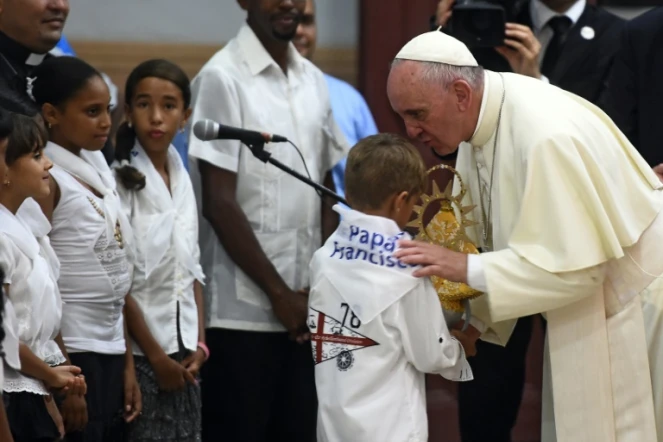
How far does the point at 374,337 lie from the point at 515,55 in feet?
5.35

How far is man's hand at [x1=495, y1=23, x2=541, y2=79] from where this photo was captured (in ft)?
15.9

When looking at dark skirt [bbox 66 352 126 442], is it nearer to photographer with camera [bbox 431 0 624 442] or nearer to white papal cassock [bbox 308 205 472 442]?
white papal cassock [bbox 308 205 472 442]

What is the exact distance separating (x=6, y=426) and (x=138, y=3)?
364 cm

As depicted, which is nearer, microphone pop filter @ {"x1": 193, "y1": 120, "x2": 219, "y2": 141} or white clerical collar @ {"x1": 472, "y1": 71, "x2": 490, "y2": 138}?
white clerical collar @ {"x1": 472, "y1": 71, "x2": 490, "y2": 138}

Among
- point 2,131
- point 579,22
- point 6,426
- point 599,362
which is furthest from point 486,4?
point 6,426

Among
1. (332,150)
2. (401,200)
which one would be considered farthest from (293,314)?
(401,200)

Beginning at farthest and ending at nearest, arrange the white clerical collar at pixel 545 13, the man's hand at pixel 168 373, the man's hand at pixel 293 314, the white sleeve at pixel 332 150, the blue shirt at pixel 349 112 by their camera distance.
A: the blue shirt at pixel 349 112
the white clerical collar at pixel 545 13
the white sleeve at pixel 332 150
the man's hand at pixel 293 314
the man's hand at pixel 168 373

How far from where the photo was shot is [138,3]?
644cm

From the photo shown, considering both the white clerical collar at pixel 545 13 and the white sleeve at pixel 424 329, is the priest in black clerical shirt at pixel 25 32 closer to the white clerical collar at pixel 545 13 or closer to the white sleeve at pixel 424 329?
the white sleeve at pixel 424 329

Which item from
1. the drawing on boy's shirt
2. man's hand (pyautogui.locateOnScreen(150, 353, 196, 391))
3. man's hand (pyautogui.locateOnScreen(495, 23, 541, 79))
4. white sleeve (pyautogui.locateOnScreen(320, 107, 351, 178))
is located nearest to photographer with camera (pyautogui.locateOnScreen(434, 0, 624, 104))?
man's hand (pyautogui.locateOnScreen(495, 23, 541, 79))

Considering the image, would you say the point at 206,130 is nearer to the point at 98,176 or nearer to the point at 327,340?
the point at 98,176

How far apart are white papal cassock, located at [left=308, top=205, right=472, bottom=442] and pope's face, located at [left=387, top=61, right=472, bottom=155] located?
0.32m

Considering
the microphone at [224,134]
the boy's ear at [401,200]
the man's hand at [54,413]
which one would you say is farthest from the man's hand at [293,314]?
the man's hand at [54,413]

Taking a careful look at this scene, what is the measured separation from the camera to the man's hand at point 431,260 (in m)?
3.61
